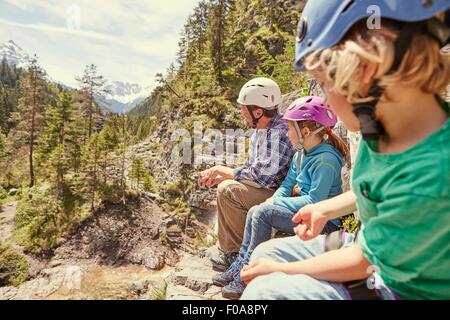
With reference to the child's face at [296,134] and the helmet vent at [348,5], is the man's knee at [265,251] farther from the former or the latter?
the child's face at [296,134]

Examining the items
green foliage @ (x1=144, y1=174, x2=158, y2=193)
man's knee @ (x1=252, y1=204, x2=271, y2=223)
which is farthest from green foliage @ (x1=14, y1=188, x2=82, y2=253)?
man's knee @ (x1=252, y1=204, x2=271, y2=223)

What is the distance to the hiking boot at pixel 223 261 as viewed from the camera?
15.4ft

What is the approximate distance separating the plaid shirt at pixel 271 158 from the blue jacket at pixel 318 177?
66 centimetres

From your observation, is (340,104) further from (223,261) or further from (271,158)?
(223,261)

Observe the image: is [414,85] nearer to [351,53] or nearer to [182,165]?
[351,53]

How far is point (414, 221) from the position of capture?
4.17 ft

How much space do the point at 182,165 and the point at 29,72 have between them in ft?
86.8

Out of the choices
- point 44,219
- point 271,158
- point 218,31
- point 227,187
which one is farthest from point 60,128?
point 271,158

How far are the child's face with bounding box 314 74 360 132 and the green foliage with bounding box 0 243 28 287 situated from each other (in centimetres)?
4125

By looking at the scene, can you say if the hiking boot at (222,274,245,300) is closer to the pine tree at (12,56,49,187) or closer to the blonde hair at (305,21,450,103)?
the blonde hair at (305,21,450,103)

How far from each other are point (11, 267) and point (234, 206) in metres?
41.1

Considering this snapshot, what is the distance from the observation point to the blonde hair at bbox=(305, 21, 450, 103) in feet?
4.45

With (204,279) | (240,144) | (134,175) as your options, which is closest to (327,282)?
(204,279)

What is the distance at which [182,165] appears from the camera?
3612 cm
